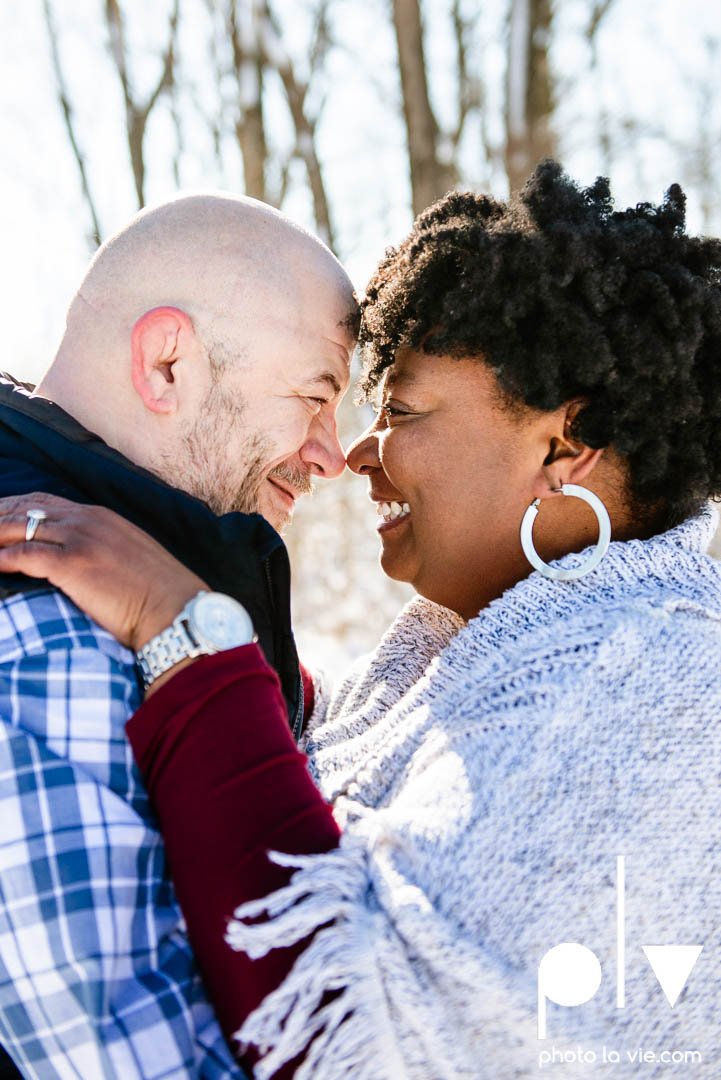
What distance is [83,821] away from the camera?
1.71 metres

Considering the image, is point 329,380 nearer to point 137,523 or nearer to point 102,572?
point 137,523

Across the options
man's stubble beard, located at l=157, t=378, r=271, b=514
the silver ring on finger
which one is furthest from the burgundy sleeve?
man's stubble beard, located at l=157, t=378, r=271, b=514

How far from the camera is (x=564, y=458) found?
92.2 inches

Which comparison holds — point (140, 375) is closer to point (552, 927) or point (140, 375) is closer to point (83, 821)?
point (83, 821)

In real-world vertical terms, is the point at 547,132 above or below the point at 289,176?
below

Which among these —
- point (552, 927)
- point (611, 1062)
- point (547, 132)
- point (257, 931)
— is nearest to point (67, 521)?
point (257, 931)

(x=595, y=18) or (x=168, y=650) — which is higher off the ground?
(x=595, y=18)

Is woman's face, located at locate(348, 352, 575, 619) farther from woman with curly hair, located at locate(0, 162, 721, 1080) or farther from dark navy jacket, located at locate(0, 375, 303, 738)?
dark navy jacket, located at locate(0, 375, 303, 738)

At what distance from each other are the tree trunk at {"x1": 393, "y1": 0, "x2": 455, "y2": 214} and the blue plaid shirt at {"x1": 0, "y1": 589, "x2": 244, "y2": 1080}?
4999mm

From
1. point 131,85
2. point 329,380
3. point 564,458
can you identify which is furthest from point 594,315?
point 131,85

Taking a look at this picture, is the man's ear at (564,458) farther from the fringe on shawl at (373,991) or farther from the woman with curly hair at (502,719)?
the fringe on shawl at (373,991)

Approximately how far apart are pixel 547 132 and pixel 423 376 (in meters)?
5.39

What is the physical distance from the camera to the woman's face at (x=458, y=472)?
2348 mm

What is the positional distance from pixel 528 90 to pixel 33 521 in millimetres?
6249
